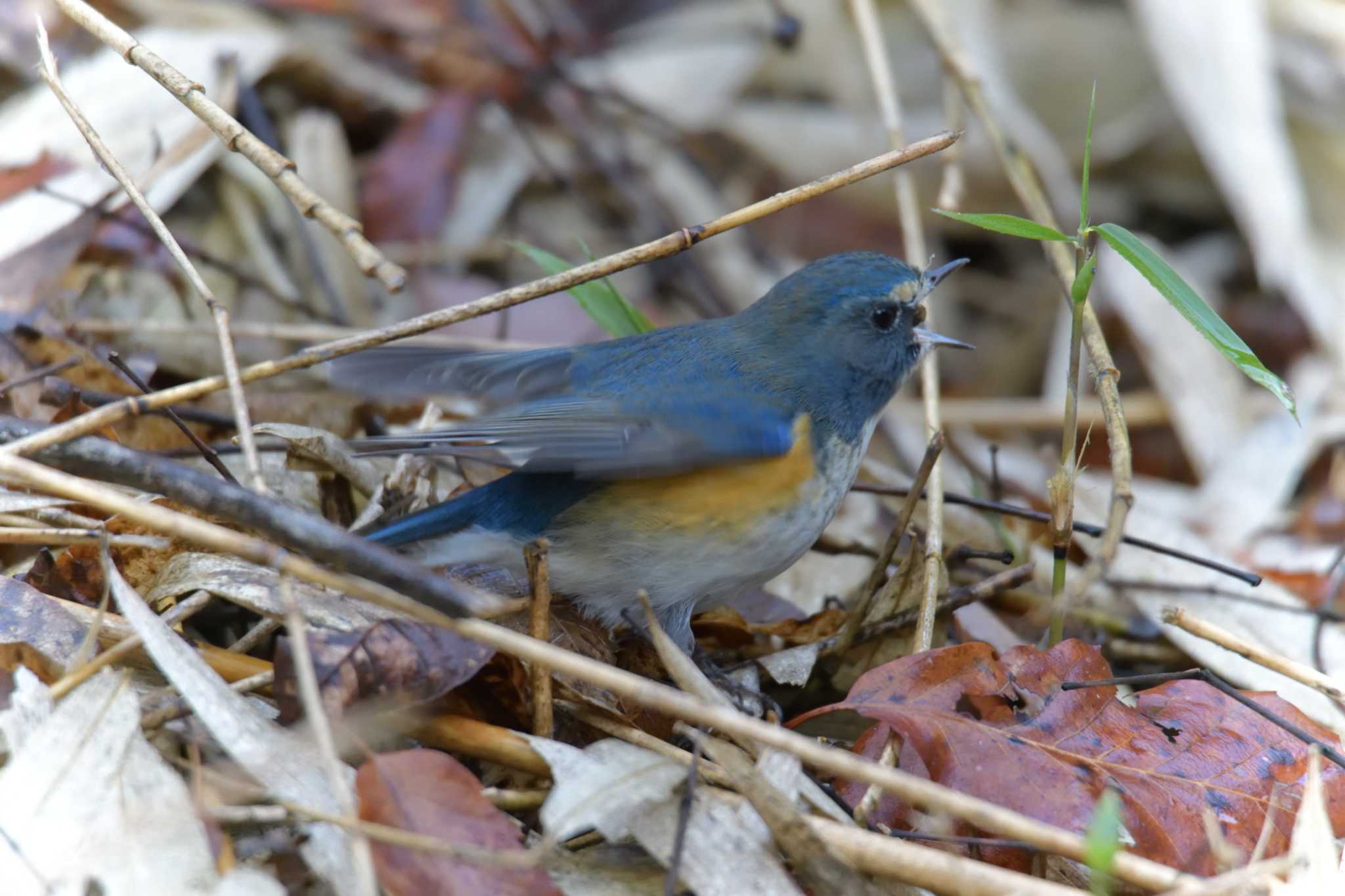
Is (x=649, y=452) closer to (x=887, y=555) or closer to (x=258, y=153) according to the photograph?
(x=887, y=555)

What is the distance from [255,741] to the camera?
1918mm

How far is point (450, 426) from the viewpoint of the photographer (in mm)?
2471

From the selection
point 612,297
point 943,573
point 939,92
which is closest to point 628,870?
point 943,573

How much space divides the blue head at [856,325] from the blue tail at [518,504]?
21.7 inches

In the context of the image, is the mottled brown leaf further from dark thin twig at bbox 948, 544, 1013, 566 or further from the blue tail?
dark thin twig at bbox 948, 544, 1013, 566

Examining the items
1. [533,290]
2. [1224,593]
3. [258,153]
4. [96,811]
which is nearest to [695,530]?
[533,290]

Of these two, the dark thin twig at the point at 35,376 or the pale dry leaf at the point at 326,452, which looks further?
the pale dry leaf at the point at 326,452

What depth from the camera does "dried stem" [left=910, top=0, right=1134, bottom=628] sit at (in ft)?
6.77

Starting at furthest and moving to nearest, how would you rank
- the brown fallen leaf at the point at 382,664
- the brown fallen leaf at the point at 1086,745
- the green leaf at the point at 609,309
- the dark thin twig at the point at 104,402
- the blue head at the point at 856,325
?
the green leaf at the point at 609,309 → the blue head at the point at 856,325 → the dark thin twig at the point at 104,402 → the brown fallen leaf at the point at 1086,745 → the brown fallen leaf at the point at 382,664

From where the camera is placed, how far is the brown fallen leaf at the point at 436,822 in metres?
1.75

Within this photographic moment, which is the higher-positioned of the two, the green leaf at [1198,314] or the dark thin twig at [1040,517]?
the green leaf at [1198,314]

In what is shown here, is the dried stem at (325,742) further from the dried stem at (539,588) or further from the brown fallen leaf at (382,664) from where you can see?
the dried stem at (539,588)

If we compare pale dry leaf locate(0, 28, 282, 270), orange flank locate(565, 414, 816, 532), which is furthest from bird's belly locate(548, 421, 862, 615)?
pale dry leaf locate(0, 28, 282, 270)

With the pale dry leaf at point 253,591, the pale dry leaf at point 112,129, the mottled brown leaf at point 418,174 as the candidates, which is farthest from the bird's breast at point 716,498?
the mottled brown leaf at point 418,174
